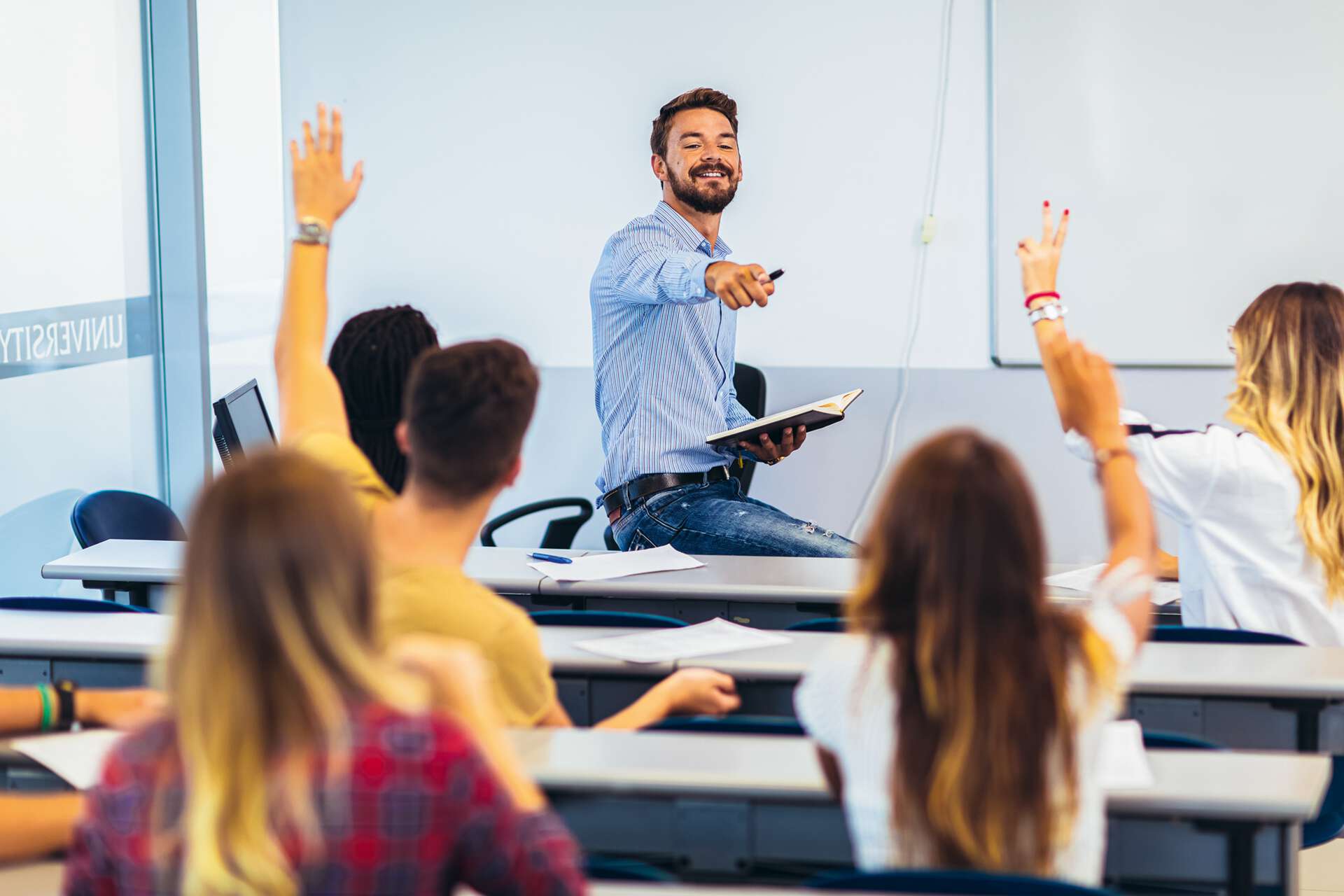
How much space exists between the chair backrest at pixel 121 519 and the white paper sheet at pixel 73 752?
5.33 feet

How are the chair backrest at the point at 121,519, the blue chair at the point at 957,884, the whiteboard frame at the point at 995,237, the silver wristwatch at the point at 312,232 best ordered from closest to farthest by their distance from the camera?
the blue chair at the point at 957,884
the silver wristwatch at the point at 312,232
the chair backrest at the point at 121,519
the whiteboard frame at the point at 995,237

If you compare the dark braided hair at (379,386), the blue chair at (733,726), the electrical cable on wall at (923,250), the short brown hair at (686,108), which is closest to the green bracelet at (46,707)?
the dark braided hair at (379,386)

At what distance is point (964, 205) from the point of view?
4.76 meters

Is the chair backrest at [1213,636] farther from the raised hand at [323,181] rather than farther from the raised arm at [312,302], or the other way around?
the raised hand at [323,181]

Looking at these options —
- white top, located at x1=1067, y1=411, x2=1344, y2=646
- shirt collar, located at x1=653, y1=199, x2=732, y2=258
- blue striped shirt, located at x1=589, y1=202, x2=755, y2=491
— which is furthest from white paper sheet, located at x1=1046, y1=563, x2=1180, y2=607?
shirt collar, located at x1=653, y1=199, x2=732, y2=258

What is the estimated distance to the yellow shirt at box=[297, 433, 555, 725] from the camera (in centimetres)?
170

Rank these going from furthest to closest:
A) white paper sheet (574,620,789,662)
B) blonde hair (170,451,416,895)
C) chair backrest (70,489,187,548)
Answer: chair backrest (70,489,187,548)
white paper sheet (574,620,789,662)
blonde hair (170,451,416,895)

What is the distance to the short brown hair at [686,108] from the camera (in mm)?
3717

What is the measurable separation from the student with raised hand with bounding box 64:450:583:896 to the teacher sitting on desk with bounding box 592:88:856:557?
214 centimetres

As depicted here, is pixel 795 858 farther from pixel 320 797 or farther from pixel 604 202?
pixel 604 202

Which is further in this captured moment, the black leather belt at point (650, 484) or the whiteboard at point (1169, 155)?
the whiteboard at point (1169, 155)

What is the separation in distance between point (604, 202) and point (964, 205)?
1.32 metres

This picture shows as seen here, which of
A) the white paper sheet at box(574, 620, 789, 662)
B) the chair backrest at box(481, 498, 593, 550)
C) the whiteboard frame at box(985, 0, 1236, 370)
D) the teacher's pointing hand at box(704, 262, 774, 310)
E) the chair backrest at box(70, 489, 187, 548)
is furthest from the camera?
the whiteboard frame at box(985, 0, 1236, 370)

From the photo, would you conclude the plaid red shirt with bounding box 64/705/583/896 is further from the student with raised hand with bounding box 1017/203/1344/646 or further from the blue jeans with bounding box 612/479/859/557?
the blue jeans with bounding box 612/479/859/557
